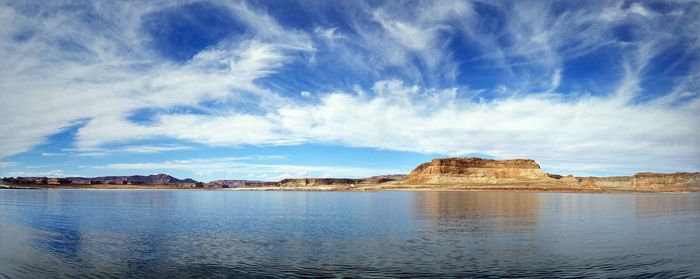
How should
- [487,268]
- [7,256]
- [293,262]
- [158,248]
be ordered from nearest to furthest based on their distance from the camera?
[487,268], [293,262], [7,256], [158,248]

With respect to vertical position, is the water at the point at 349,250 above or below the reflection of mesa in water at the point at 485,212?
above

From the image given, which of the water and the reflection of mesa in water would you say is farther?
the reflection of mesa in water

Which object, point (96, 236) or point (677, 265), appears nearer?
point (677, 265)

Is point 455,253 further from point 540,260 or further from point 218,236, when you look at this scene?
point 218,236

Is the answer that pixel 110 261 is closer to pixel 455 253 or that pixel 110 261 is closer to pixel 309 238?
pixel 309 238

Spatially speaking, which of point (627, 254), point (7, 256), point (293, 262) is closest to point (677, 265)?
point (627, 254)

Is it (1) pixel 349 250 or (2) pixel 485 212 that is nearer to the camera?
(1) pixel 349 250

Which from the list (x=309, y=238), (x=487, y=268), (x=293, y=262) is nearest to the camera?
(x=487, y=268)

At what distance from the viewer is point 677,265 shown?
23156 millimetres

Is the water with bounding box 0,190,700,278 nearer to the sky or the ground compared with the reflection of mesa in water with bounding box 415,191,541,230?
nearer to the sky

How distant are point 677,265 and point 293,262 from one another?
59.0 feet

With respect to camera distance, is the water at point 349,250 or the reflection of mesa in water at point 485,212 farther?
the reflection of mesa in water at point 485,212

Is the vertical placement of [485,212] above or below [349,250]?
below

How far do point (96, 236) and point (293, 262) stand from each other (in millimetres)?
17480
